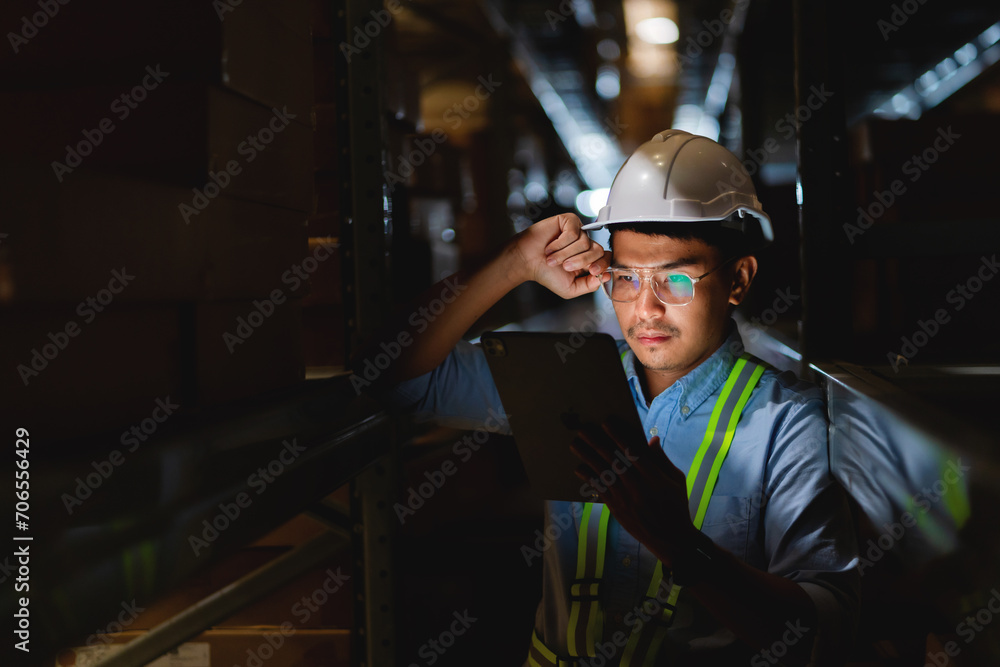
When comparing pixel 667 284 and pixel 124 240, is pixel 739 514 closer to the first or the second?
pixel 667 284

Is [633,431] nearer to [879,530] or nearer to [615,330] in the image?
[879,530]

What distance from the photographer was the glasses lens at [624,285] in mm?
1617

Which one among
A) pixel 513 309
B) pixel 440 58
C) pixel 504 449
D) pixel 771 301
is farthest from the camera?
pixel 513 309

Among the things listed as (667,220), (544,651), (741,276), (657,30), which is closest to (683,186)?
(667,220)

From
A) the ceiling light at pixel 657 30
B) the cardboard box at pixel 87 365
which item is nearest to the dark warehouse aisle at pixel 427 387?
the cardboard box at pixel 87 365

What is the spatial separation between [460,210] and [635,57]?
2.82 meters

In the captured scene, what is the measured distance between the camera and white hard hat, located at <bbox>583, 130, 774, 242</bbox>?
5.49 ft

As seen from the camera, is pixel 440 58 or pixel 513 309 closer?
pixel 440 58

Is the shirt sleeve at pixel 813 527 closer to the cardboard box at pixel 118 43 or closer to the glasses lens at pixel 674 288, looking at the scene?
the glasses lens at pixel 674 288

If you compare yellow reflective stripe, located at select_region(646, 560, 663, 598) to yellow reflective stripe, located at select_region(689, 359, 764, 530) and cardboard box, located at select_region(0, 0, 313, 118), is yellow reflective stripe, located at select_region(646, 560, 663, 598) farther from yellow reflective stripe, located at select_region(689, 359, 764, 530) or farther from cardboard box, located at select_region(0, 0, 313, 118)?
cardboard box, located at select_region(0, 0, 313, 118)

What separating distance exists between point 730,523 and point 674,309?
488mm

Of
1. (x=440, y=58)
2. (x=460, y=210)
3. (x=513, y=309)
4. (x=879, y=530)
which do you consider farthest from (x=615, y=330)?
(x=879, y=530)

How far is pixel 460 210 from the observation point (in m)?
3.83

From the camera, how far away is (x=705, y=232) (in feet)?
5.43
